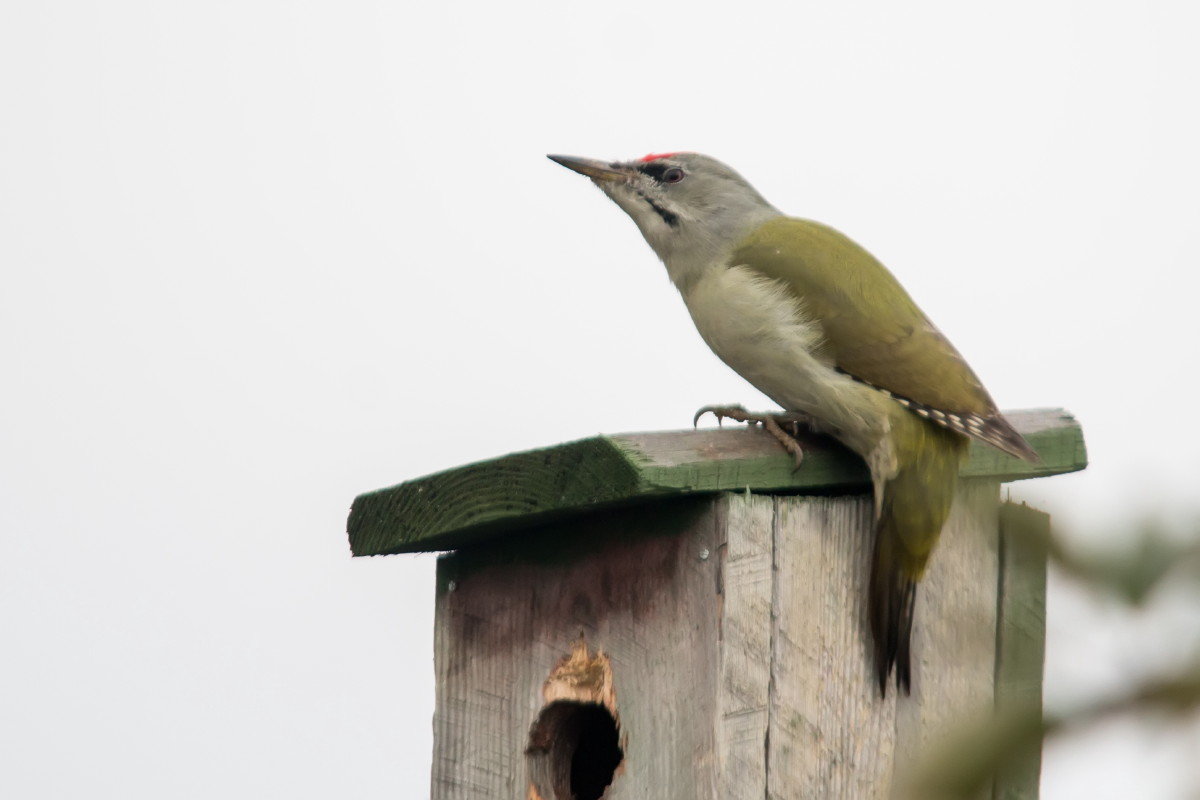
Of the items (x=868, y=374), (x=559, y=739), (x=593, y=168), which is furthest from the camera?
(x=593, y=168)

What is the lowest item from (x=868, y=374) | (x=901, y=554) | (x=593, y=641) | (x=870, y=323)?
(x=593, y=641)

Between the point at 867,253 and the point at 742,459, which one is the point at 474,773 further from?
the point at 867,253

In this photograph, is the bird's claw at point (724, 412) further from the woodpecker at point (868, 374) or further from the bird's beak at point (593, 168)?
the bird's beak at point (593, 168)

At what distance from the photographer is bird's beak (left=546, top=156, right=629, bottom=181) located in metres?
4.41

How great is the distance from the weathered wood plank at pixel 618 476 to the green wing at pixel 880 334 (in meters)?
0.18

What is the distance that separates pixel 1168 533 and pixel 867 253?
113 inches

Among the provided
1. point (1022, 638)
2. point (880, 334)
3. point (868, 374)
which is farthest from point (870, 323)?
point (1022, 638)

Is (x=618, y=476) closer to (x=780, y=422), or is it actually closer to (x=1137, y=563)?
(x=780, y=422)

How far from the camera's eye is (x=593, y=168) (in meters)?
4.45

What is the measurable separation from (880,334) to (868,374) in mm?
122

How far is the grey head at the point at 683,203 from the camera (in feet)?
12.8

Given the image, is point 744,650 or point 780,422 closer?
point 744,650

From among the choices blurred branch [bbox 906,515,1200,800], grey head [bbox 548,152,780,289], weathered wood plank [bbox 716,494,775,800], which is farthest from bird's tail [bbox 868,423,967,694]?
blurred branch [bbox 906,515,1200,800]

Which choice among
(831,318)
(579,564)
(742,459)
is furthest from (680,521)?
(831,318)
